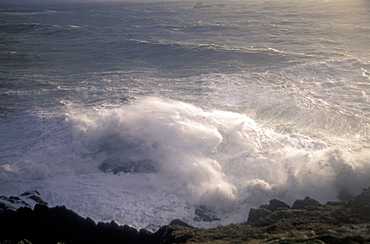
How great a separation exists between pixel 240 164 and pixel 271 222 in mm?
3588

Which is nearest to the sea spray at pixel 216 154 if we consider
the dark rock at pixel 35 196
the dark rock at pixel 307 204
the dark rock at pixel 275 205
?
the dark rock at pixel 275 205

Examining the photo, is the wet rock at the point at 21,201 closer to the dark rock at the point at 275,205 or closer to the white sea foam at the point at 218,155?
the white sea foam at the point at 218,155

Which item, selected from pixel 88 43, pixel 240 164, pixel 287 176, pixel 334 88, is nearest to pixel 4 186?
pixel 240 164

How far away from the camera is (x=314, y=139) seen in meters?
12.1

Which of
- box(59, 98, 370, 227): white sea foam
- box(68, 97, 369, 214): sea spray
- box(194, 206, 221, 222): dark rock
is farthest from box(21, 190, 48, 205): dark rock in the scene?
box(194, 206, 221, 222): dark rock

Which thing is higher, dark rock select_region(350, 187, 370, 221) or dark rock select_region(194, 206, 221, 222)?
dark rock select_region(350, 187, 370, 221)

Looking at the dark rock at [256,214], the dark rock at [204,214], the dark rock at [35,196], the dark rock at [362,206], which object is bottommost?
the dark rock at [204,214]

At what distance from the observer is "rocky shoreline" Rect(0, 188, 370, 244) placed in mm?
6559

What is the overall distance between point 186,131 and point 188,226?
18.3ft

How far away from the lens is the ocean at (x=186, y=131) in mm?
9508

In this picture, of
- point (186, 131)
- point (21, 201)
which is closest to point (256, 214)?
point (186, 131)

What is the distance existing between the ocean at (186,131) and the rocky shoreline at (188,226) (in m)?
0.55

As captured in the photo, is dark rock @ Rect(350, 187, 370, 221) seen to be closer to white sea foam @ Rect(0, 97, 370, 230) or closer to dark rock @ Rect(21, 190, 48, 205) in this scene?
white sea foam @ Rect(0, 97, 370, 230)

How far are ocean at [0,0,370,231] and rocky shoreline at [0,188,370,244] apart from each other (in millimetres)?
551
